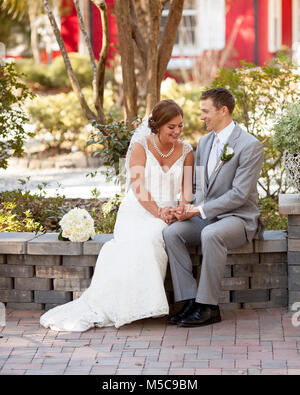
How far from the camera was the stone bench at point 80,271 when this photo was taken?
16.7 ft

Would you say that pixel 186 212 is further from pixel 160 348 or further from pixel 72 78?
pixel 72 78

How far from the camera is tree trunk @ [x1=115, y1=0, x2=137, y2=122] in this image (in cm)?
661

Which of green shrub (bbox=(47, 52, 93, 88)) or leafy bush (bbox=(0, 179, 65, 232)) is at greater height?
green shrub (bbox=(47, 52, 93, 88))

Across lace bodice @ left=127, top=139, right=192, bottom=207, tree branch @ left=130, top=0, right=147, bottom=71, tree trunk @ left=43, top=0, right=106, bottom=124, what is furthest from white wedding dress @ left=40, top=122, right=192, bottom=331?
tree branch @ left=130, top=0, right=147, bottom=71

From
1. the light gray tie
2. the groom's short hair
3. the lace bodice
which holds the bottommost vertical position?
the lace bodice

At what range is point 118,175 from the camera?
6.46m

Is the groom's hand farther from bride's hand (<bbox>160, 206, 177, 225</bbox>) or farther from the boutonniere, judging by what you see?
the boutonniere

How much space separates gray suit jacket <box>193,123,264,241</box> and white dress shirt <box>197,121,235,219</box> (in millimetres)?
65

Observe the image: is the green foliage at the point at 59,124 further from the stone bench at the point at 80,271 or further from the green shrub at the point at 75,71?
the stone bench at the point at 80,271

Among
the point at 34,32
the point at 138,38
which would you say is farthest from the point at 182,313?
the point at 34,32

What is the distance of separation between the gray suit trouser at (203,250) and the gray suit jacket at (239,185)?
7 cm

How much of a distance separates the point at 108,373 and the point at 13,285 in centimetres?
151

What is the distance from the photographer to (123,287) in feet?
15.8

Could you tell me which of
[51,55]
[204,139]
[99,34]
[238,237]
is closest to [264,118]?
[204,139]
